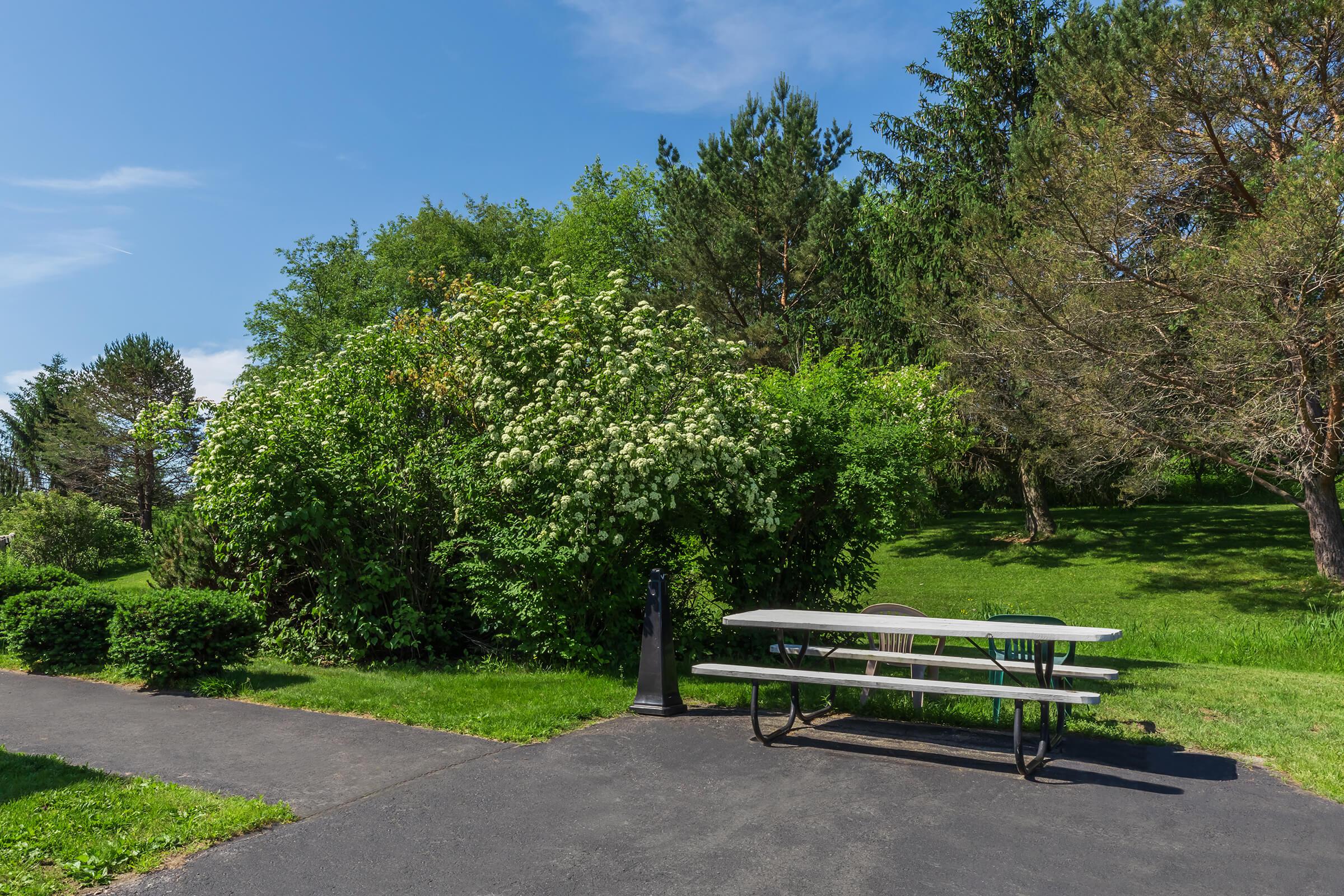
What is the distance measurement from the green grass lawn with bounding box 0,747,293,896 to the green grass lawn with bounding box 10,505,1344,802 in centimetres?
207

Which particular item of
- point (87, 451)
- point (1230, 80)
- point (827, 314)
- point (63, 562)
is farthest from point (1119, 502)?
point (87, 451)

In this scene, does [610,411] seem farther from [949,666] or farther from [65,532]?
[65,532]

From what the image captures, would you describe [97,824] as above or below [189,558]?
below

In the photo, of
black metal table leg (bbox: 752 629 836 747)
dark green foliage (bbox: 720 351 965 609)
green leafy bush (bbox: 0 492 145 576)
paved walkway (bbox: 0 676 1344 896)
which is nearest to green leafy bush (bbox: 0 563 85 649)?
paved walkway (bbox: 0 676 1344 896)

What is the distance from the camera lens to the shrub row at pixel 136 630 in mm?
8805

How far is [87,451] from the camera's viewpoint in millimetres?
43781

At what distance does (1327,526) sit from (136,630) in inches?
885

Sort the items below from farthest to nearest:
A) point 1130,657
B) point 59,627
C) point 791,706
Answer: point 1130,657 → point 59,627 → point 791,706

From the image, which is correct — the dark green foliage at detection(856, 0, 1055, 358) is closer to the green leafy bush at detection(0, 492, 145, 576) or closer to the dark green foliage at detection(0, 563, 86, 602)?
the dark green foliage at detection(0, 563, 86, 602)

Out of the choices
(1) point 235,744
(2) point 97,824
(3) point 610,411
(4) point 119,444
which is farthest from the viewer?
(4) point 119,444

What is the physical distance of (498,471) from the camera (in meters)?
9.50

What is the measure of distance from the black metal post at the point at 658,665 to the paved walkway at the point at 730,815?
0.97ft

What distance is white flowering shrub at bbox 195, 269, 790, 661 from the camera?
30.1 feet

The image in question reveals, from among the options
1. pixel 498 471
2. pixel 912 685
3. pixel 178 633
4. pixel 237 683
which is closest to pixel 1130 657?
pixel 912 685
